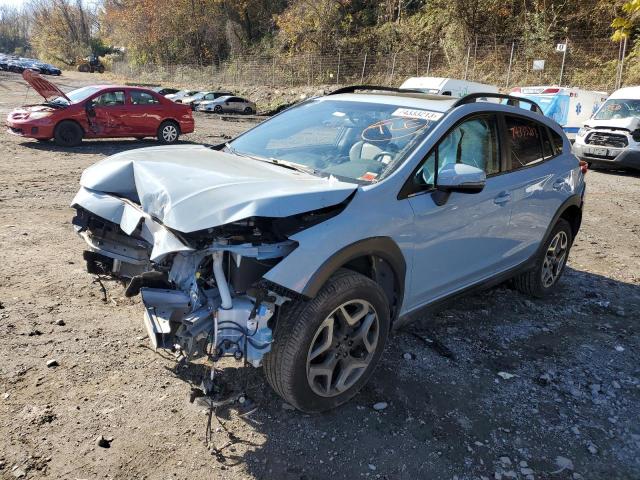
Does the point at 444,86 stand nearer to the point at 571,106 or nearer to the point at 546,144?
the point at 571,106

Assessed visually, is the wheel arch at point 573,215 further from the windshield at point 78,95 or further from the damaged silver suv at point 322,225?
the windshield at point 78,95

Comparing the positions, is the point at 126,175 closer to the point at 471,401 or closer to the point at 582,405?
the point at 471,401

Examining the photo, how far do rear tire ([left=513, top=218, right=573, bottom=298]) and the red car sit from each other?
37.9 feet

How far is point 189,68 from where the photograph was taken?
49688 mm

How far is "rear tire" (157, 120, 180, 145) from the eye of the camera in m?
14.8

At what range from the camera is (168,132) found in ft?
49.1

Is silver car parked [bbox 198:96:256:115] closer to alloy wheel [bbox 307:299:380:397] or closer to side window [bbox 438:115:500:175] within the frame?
side window [bbox 438:115:500:175]

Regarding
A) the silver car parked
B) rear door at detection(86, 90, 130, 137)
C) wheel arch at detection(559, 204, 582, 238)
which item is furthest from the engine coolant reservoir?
the silver car parked

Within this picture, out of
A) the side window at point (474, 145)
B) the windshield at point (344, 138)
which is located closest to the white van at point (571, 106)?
the side window at point (474, 145)

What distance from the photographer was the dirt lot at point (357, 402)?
107 inches

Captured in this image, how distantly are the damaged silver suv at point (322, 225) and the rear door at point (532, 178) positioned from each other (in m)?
0.02

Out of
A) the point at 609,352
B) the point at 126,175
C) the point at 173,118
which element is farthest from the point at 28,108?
the point at 609,352

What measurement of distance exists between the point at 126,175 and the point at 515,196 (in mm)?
2893

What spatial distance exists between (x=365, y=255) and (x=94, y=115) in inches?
477
